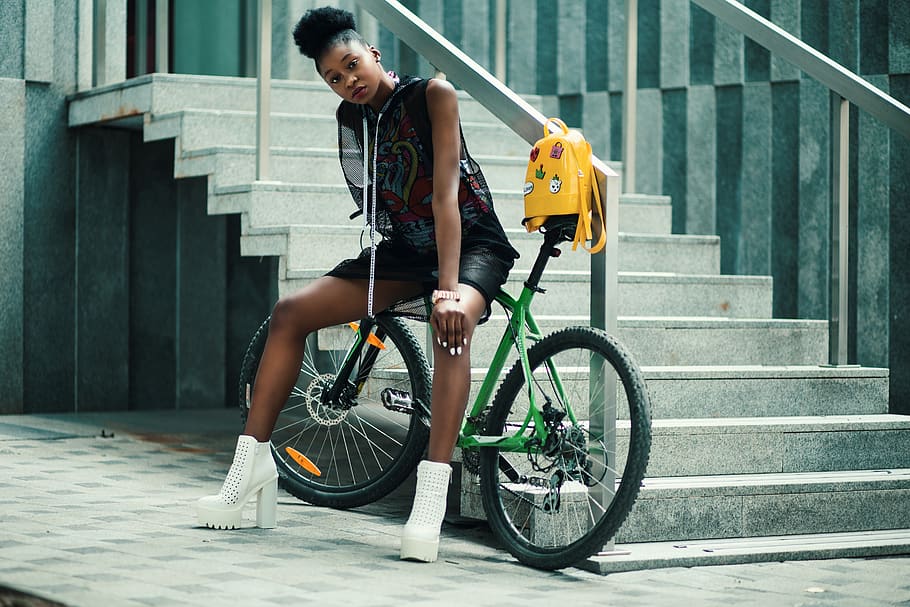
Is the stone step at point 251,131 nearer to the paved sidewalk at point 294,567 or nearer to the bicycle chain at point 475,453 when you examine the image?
the paved sidewalk at point 294,567

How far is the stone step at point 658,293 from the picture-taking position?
5.12 meters

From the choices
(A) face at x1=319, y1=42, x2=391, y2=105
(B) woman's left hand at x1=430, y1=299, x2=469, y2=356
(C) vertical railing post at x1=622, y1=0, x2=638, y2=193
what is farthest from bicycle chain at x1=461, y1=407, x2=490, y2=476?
(C) vertical railing post at x1=622, y1=0, x2=638, y2=193

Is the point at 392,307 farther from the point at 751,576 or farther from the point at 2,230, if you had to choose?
the point at 2,230

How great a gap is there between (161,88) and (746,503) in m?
3.41

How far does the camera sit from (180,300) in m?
7.37

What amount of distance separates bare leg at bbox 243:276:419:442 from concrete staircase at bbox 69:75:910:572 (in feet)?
1.60

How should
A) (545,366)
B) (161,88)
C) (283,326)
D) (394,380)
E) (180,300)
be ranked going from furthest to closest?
(180,300) → (161,88) → (394,380) → (283,326) → (545,366)

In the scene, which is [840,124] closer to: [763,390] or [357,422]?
[763,390]

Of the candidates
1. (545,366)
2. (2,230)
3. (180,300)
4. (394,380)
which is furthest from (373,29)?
(545,366)

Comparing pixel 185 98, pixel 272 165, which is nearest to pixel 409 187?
pixel 272 165

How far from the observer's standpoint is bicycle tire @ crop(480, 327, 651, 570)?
137 inches

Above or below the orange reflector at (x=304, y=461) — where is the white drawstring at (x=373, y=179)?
above

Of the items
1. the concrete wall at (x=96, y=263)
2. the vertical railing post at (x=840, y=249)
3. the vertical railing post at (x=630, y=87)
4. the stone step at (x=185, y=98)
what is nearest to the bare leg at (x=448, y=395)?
the vertical railing post at (x=840, y=249)

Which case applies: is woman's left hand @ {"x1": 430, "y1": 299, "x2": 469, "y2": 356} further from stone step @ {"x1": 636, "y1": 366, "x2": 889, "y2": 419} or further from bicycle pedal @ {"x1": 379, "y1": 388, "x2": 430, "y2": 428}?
stone step @ {"x1": 636, "y1": 366, "x2": 889, "y2": 419}
